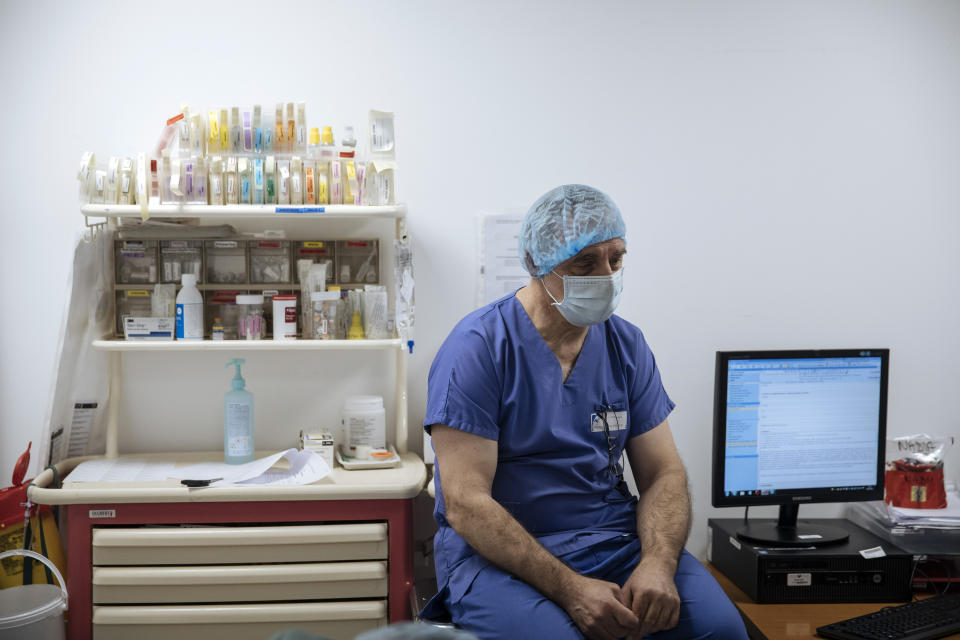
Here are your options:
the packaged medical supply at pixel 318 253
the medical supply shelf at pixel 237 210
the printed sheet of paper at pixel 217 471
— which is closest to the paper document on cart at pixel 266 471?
the printed sheet of paper at pixel 217 471

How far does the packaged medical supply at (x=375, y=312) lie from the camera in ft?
7.59

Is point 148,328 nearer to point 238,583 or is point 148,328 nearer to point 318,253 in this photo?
point 318,253

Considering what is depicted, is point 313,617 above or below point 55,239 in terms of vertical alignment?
below

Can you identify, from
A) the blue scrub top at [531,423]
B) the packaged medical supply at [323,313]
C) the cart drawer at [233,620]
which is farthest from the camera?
the packaged medical supply at [323,313]

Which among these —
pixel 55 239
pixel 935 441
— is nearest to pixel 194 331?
pixel 55 239

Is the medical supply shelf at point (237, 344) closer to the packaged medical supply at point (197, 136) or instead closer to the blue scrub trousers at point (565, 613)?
the packaged medical supply at point (197, 136)

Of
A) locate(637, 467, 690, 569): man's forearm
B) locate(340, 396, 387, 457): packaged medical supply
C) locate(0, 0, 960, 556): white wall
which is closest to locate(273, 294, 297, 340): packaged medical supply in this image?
locate(340, 396, 387, 457): packaged medical supply

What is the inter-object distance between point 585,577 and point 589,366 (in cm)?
45

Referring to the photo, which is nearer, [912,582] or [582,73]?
[912,582]

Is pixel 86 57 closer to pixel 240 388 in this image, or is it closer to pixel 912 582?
pixel 240 388

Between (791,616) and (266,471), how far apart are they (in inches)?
53.7

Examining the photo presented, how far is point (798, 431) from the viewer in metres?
2.20

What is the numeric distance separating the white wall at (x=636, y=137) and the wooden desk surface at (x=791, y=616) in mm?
586

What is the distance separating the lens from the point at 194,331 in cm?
225
